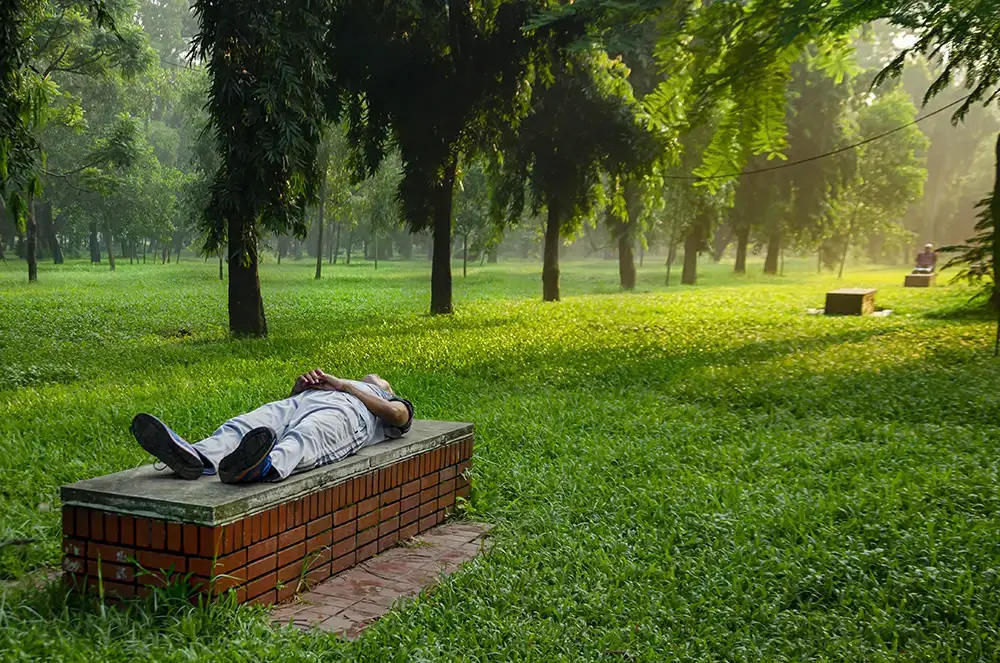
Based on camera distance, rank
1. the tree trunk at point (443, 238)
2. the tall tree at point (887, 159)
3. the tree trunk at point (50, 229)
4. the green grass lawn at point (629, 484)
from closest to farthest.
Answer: the green grass lawn at point (629, 484) → the tree trunk at point (443, 238) → the tall tree at point (887, 159) → the tree trunk at point (50, 229)

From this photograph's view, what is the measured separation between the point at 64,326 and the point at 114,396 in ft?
28.6

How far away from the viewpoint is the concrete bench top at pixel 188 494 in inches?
143

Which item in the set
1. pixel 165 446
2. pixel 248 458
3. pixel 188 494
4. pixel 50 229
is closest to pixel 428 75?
pixel 165 446

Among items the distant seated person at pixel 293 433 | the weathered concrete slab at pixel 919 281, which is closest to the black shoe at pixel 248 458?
the distant seated person at pixel 293 433

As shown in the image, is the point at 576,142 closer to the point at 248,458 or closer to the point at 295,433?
the point at 295,433

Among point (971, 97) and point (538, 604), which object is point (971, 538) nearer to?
point (538, 604)

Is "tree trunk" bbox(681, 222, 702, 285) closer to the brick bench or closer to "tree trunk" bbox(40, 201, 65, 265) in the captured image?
"tree trunk" bbox(40, 201, 65, 265)

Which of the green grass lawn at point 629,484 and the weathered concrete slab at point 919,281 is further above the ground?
the weathered concrete slab at point 919,281

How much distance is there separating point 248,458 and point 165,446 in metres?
0.41

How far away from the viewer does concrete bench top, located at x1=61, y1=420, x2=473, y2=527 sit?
143 inches

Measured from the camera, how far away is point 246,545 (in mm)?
3809

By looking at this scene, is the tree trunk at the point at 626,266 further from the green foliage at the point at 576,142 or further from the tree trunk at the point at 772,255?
the green foliage at the point at 576,142

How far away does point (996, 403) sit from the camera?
8.76 m

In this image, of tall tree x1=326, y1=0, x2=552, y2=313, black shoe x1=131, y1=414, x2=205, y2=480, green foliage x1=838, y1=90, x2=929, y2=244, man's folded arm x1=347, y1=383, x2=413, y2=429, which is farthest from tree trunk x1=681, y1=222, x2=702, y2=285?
black shoe x1=131, y1=414, x2=205, y2=480
